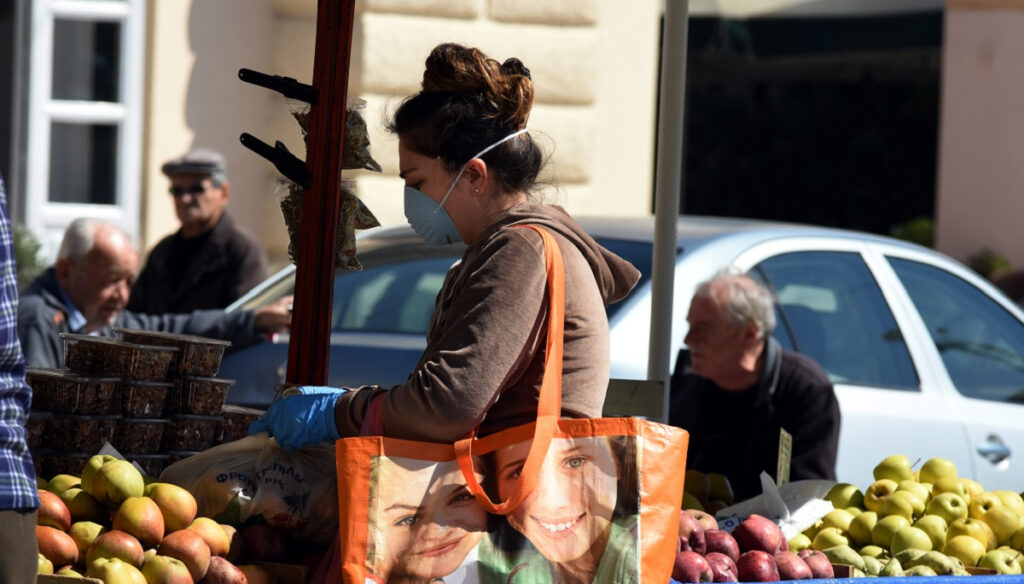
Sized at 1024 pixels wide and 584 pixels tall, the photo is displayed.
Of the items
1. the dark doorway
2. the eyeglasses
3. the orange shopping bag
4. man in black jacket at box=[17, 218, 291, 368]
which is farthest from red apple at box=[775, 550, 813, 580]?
the dark doorway

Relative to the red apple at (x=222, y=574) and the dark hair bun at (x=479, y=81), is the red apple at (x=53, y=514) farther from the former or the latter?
the dark hair bun at (x=479, y=81)

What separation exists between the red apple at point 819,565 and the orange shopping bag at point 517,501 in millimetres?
780

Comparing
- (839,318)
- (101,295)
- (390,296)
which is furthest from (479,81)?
(839,318)

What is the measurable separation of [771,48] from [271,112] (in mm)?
5765

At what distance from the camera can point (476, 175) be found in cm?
272

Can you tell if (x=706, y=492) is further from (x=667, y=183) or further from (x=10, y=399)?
(x=10, y=399)

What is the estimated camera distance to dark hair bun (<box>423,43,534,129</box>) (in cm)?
273

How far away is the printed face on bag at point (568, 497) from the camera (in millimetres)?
2510

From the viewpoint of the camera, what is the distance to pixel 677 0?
382 cm

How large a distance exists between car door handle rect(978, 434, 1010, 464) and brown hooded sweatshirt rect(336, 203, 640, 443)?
3080 millimetres

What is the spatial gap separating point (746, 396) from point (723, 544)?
1.60 metres

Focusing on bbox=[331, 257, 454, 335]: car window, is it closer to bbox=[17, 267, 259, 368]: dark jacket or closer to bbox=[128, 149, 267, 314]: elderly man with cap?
bbox=[17, 267, 259, 368]: dark jacket

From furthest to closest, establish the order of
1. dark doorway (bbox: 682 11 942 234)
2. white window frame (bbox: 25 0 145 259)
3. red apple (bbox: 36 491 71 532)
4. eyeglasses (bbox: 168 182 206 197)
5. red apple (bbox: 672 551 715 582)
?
dark doorway (bbox: 682 11 942 234), white window frame (bbox: 25 0 145 259), eyeglasses (bbox: 168 182 206 197), red apple (bbox: 672 551 715 582), red apple (bbox: 36 491 71 532)

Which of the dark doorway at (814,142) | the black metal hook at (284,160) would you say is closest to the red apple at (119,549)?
the black metal hook at (284,160)
